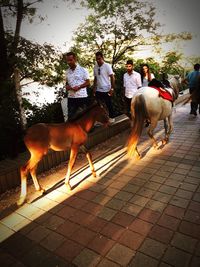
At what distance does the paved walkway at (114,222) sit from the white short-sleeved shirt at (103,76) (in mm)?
2528

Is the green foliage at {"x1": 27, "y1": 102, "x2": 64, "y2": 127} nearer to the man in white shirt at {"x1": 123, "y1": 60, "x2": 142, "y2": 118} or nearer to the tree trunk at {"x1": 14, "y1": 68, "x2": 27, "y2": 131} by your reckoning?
the tree trunk at {"x1": 14, "y1": 68, "x2": 27, "y2": 131}

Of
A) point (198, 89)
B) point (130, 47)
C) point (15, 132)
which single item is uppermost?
point (130, 47)

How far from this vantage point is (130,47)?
10.7 meters

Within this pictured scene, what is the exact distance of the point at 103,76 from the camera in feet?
20.0

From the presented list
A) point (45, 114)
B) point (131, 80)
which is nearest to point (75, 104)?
point (45, 114)

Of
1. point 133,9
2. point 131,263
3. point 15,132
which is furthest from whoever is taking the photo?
point 133,9

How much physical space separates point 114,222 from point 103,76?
4175 mm

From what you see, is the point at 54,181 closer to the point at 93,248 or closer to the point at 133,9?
the point at 93,248

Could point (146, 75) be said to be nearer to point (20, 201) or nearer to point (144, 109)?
point (144, 109)

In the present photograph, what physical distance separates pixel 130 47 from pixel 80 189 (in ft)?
28.6

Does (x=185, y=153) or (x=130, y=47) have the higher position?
(x=130, y=47)

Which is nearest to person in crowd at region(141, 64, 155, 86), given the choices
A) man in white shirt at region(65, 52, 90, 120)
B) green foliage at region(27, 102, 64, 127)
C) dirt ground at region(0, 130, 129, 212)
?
dirt ground at region(0, 130, 129, 212)

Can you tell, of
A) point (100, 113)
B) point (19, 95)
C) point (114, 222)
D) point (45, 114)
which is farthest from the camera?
point (45, 114)

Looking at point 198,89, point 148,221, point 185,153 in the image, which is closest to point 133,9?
point 198,89
